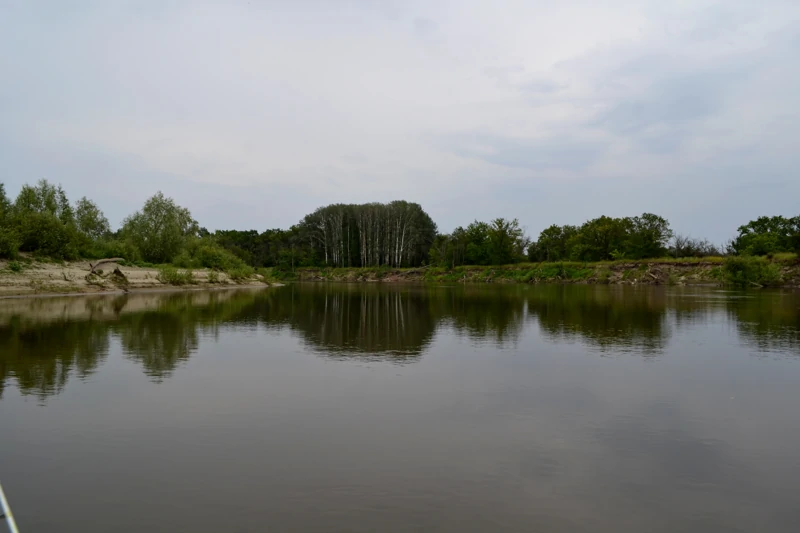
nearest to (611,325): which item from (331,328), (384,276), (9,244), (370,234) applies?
(331,328)

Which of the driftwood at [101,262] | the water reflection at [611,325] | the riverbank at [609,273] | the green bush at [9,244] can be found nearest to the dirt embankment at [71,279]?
the driftwood at [101,262]

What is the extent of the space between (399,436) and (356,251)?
10021 centimetres

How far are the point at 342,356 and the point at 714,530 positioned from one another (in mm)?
9874

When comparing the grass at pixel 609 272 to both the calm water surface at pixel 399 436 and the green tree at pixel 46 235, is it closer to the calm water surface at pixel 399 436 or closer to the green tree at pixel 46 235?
the calm water surface at pixel 399 436

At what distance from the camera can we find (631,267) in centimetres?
7181

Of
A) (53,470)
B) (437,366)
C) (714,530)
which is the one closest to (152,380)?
(53,470)

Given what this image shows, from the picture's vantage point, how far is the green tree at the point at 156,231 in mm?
54812

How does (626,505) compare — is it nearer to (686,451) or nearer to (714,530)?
(714,530)

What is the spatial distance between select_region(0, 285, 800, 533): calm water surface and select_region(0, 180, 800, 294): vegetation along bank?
25817 millimetres

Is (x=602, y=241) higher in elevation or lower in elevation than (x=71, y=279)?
higher

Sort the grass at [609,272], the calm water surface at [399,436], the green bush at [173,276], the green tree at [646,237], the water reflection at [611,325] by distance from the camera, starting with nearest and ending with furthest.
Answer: the calm water surface at [399,436], the water reflection at [611,325], the green bush at [173,276], the grass at [609,272], the green tree at [646,237]

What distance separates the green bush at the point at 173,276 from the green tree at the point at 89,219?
19015mm

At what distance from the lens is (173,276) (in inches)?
1823

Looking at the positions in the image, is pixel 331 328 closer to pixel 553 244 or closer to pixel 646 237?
pixel 646 237
